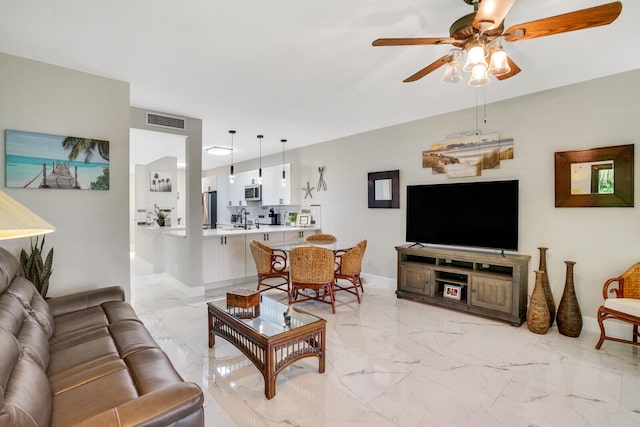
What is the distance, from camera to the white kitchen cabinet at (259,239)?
17.1ft

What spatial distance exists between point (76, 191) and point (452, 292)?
170 inches

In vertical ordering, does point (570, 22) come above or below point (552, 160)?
above

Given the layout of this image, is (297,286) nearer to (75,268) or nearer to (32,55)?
(75,268)

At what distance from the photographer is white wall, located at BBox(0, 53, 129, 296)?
2725mm

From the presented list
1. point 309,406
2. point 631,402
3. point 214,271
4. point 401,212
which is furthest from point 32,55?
point 631,402

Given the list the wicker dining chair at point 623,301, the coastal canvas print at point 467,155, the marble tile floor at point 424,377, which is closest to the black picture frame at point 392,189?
the coastal canvas print at point 467,155

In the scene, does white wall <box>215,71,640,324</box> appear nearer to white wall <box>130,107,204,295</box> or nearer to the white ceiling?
the white ceiling

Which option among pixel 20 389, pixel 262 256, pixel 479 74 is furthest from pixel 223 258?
pixel 479 74

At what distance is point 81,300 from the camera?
263 cm

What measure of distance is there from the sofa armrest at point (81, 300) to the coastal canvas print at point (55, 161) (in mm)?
1049

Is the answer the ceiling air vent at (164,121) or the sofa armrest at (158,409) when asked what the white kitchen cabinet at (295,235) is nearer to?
the ceiling air vent at (164,121)

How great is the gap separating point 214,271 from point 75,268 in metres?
1.98

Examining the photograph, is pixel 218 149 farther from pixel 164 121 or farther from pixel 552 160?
pixel 552 160

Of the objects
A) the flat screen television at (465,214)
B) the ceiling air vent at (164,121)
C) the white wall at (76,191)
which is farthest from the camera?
the ceiling air vent at (164,121)
